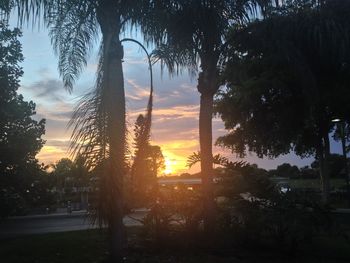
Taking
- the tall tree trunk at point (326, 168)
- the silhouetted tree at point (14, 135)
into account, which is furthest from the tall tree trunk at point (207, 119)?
the tall tree trunk at point (326, 168)

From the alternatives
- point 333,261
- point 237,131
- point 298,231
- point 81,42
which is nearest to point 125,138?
point 81,42

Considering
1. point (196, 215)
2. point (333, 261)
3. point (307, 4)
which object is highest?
point (307, 4)

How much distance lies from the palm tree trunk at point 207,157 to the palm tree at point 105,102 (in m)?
2.87

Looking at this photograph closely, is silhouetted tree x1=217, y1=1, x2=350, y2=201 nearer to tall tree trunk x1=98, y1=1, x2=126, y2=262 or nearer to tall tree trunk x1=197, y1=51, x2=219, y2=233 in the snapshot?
tall tree trunk x1=197, y1=51, x2=219, y2=233

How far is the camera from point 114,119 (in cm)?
884

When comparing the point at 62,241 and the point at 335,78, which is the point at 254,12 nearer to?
the point at 62,241

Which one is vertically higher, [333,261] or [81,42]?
[81,42]

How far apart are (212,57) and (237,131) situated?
17845mm

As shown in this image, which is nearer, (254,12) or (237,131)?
(254,12)

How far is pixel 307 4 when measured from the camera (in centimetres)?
1486

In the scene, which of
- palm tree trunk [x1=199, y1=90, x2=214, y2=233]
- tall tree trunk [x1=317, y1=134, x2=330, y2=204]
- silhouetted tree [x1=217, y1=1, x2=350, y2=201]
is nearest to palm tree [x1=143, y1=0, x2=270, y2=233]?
palm tree trunk [x1=199, y1=90, x2=214, y2=233]

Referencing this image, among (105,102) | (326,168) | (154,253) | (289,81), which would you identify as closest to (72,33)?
(105,102)

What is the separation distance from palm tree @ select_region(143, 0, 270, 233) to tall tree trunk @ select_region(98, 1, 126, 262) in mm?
964

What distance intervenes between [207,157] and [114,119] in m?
4.02
